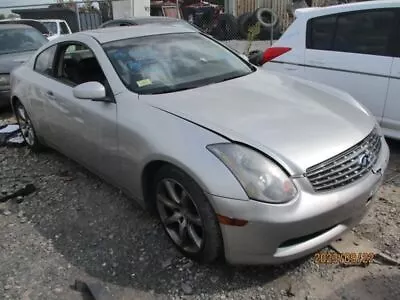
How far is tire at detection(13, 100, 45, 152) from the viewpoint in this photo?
4.89m

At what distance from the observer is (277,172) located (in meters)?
2.37

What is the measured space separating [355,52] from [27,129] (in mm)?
3821

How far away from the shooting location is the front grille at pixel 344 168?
7.92 feet

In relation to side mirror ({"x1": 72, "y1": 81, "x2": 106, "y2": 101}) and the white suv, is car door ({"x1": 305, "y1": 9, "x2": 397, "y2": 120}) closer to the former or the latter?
the white suv

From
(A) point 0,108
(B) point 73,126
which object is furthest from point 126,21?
(B) point 73,126

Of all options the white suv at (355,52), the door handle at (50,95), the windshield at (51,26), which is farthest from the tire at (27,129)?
the windshield at (51,26)

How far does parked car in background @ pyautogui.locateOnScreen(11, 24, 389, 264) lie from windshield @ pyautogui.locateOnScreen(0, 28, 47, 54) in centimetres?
459

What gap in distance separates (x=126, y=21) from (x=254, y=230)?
836 cm

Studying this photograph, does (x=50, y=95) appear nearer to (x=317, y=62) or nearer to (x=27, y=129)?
(x=27, y=129)

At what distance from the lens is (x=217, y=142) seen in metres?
2.53

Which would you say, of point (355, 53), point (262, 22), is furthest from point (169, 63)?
point (262, 22)

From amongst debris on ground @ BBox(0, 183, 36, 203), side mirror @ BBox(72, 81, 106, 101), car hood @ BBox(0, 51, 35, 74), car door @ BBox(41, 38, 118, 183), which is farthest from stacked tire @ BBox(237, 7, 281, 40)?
side mirror @ BBox(72, 81, 106, 101)

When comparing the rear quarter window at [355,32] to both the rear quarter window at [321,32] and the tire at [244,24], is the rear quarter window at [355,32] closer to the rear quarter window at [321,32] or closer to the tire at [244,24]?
the rear quarter window at [321,32]

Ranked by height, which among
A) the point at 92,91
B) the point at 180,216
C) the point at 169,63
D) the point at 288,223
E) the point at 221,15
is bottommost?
the point at 221,15
